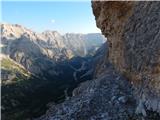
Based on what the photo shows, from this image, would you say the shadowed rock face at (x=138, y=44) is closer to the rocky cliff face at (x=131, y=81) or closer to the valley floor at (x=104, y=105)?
the rocky cliff face at (x=131, y=81)

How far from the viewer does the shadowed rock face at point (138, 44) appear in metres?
20.0

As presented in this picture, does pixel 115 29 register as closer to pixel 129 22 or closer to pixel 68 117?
pixel 129 22

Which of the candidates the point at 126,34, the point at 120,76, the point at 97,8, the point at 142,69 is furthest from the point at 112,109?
the point at 97,8

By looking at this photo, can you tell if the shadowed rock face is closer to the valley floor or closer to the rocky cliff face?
the rocky cliff face

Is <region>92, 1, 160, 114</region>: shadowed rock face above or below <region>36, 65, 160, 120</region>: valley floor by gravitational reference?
above

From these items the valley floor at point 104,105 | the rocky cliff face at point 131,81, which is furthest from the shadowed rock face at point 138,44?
the valley floor at point 104,105

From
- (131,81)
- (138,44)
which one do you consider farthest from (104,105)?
(138,44)

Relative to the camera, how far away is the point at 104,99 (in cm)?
2286

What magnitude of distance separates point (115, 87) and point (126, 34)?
14.1ft

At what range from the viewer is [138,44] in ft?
74.7

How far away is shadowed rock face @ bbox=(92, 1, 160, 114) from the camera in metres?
20.0

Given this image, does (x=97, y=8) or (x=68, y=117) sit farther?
(x=97, y=8)

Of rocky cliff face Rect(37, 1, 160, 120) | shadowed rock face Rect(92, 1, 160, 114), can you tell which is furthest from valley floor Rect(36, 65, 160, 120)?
shadowed rock face Rect(92, 1, 160, 114)

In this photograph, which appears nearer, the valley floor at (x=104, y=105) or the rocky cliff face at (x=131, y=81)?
the rocky cliff face at (x=131, y=81)
